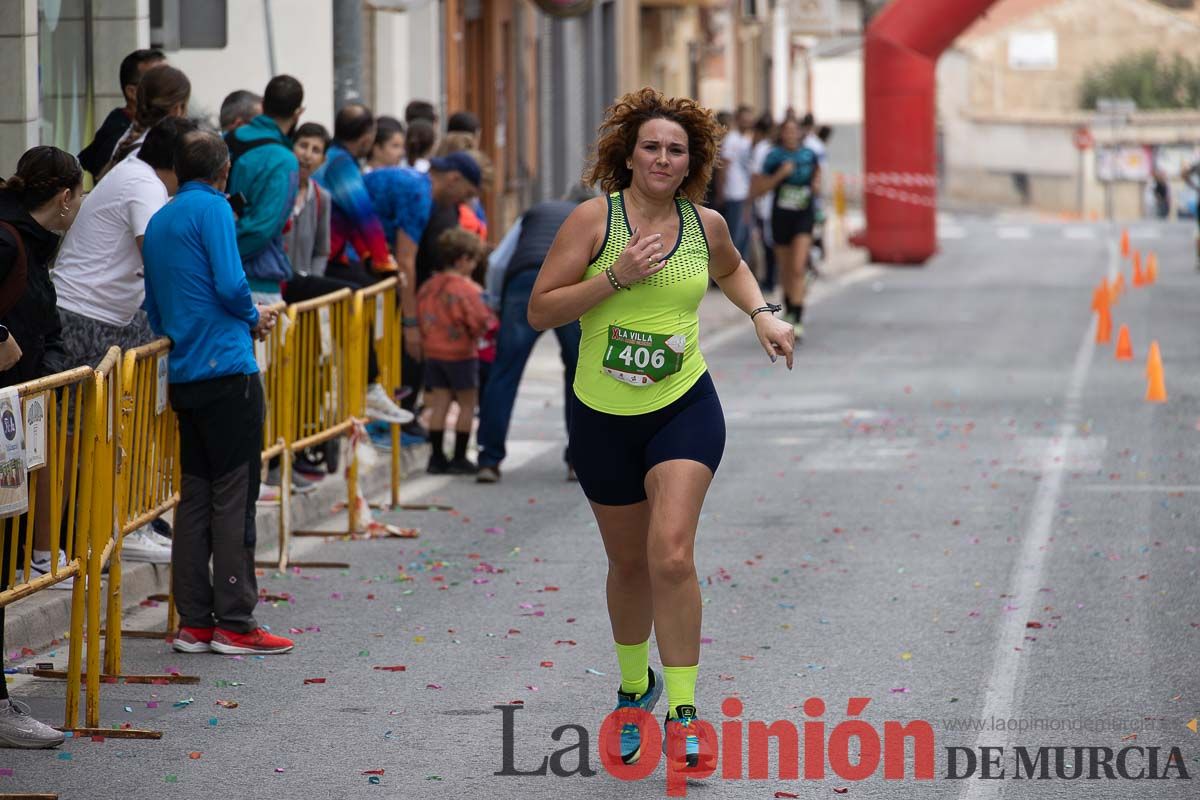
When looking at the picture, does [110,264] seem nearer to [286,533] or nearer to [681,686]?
[286,533]

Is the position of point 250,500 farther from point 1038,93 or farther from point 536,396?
point 1038,93

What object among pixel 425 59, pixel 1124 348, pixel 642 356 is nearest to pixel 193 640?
pixel 642 356

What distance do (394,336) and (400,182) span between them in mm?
1096

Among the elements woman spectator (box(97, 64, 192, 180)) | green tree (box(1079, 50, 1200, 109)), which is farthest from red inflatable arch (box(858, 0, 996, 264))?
green tree (box(1079, 50, 1200, 109))

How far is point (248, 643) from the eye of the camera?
766 centimetres

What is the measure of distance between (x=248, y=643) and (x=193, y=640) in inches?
7.8

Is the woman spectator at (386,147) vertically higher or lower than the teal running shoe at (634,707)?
higher

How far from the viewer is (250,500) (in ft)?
25.1

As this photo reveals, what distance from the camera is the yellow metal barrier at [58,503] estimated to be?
19.9 ft

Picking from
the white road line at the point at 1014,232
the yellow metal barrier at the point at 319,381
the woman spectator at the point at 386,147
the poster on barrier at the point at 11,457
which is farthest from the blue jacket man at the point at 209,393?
the white road line at the point at 1014,232

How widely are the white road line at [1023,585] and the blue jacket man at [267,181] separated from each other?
3.66 m

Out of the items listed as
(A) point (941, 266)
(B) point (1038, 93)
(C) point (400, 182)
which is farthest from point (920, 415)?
(B) point (1038, 93)

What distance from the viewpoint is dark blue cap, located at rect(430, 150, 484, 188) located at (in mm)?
12117

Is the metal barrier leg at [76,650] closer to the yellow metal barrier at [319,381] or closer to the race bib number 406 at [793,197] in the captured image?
the yellow metal barrier at [319,381]
